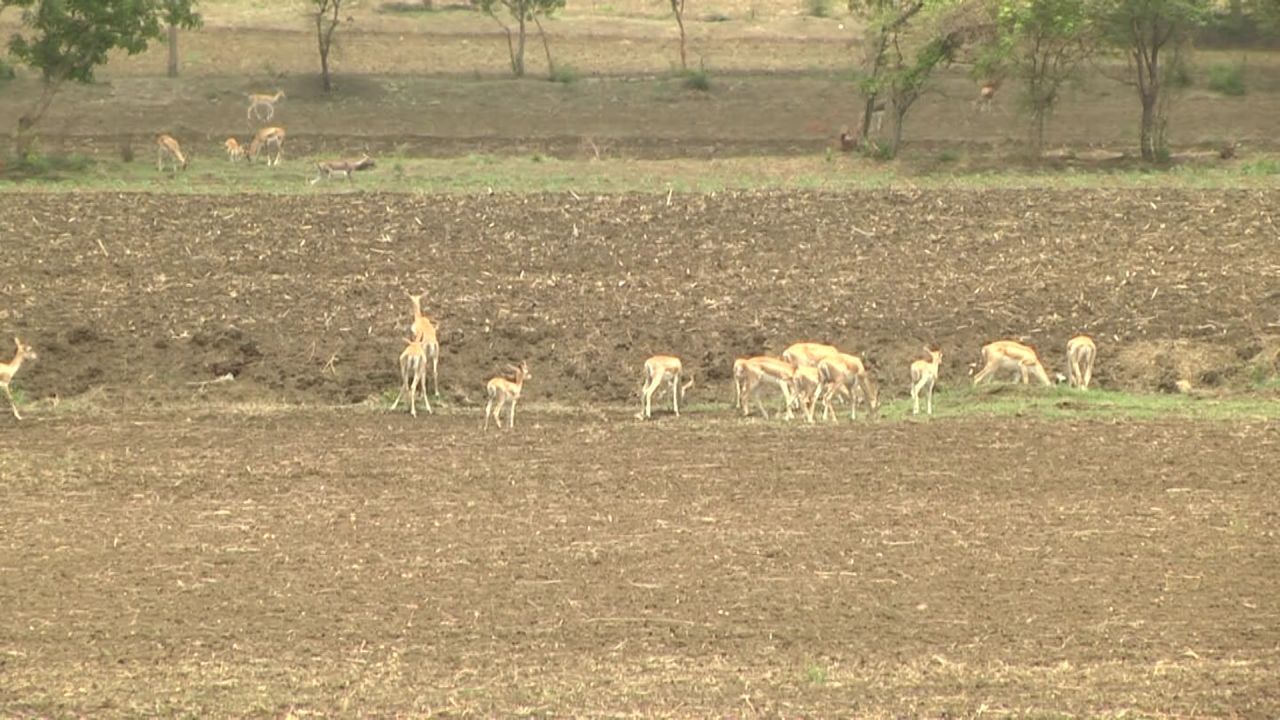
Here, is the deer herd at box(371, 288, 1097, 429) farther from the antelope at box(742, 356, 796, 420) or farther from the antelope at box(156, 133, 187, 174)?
the antelope at box(156, 133, 187, 174)

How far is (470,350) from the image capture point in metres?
27.0

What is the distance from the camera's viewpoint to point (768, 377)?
77.9 ft

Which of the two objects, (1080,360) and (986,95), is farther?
(986,95)

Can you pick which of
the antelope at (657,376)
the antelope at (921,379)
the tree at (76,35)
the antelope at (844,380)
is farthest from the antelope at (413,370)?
the tree at (76,35)

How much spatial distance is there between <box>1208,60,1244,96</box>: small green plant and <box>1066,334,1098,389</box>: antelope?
3144cm

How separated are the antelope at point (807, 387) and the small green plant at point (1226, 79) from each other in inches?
1342

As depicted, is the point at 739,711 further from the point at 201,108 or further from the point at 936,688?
the point at 201,108

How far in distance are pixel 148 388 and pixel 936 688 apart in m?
14.4

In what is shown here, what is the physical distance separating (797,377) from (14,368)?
30.0ft

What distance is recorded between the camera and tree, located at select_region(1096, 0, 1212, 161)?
44.3 metres

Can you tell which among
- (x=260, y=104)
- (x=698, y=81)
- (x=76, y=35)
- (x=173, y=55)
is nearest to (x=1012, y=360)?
(x=76, y=35)

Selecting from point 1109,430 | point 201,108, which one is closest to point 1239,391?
point 1109,430

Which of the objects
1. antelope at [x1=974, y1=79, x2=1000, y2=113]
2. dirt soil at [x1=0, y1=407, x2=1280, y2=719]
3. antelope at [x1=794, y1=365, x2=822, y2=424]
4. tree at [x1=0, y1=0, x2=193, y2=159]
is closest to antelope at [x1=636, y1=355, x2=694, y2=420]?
dirt soil at [x1=0, y1=407, x2=1280, y2=719]

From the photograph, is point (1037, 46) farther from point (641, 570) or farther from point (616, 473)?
point (641, 570)
